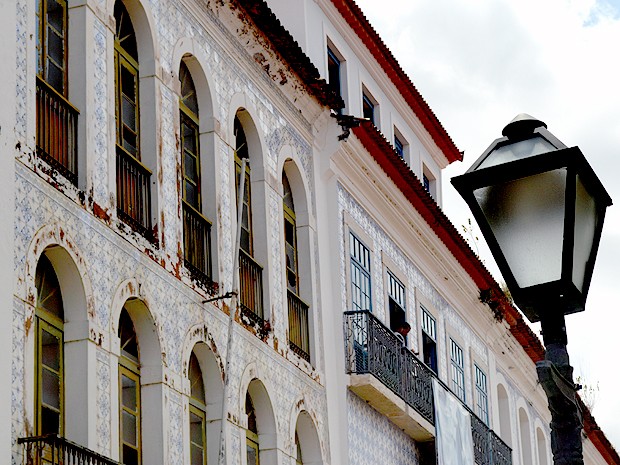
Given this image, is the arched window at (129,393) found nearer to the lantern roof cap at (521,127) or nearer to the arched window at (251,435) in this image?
the arched window at (251,435)

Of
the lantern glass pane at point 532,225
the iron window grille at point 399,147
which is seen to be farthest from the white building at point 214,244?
the lantern glass pane at point 532,225

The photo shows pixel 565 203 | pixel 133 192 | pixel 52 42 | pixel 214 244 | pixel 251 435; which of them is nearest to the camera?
pixel 565 203

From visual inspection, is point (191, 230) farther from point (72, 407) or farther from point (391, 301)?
point (391, 301)

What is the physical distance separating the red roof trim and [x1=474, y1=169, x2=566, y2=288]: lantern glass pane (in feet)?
50.0

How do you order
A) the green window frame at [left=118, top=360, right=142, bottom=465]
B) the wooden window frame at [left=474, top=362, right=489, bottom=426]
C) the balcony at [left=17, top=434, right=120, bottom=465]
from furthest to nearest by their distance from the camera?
the wooden window frame at [left=474, top=362, right=489, bottom=426]
the green window frame at [left=118, top=360, right=142, bottom=465]
the balcony at [left=17, top=434, right=120, bottom=465]

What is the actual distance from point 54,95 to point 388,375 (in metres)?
8.44

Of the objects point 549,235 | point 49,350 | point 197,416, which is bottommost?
point 549,235

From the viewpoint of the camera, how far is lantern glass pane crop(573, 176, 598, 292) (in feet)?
19.0

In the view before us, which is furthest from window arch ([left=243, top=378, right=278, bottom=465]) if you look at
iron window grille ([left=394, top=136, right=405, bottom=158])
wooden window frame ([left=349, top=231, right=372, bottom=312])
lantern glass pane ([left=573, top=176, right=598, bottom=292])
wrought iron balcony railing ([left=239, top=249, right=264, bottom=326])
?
lantern glass pane ([left=573, top=176, right=598, bottom=292])

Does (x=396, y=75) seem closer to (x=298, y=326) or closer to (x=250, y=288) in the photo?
(x=298, y=326)

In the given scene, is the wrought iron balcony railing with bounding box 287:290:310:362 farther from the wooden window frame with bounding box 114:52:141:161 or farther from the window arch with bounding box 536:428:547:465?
the window arch with bounding box 536:428:547:465

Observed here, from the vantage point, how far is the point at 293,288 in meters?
17.8

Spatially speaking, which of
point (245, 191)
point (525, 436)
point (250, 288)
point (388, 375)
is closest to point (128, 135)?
point (250, 288)

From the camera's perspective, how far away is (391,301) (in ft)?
69.7
